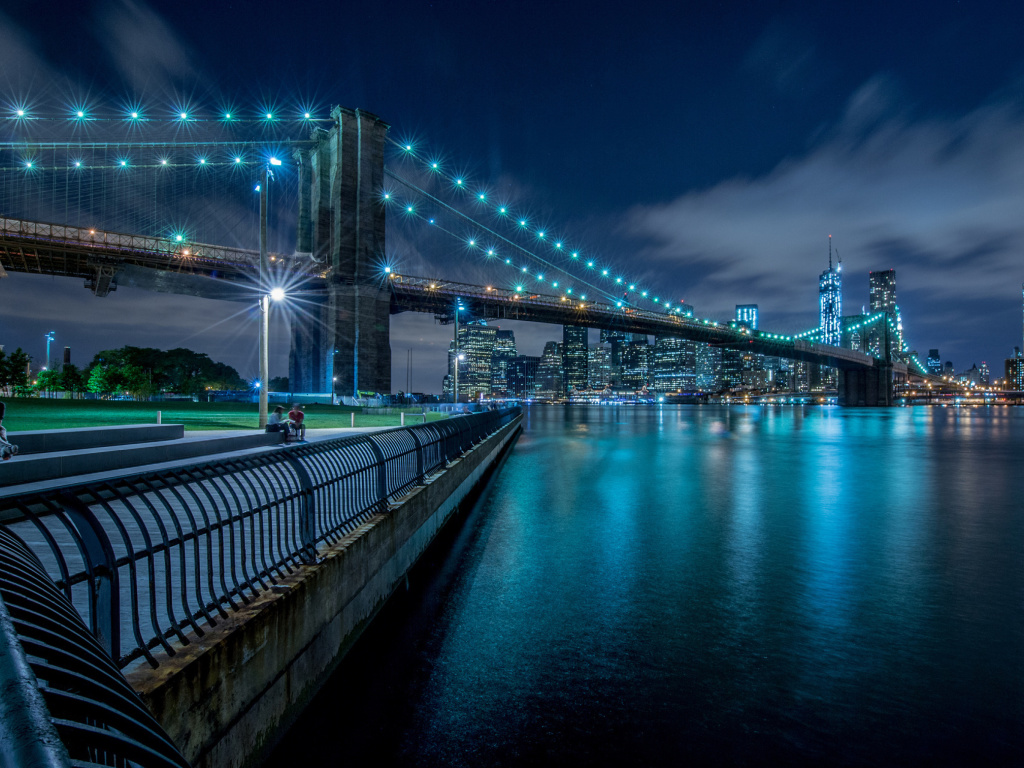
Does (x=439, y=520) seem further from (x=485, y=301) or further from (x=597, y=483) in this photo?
(x=485, y=301)

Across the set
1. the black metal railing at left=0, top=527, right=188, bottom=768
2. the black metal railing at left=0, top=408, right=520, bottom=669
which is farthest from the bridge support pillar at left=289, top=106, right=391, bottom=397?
the black metal railing at left=0, top=527, right=188, bottom=768

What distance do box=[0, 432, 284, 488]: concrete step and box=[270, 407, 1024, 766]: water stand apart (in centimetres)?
567

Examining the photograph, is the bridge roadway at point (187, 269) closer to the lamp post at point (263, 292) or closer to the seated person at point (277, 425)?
the lamp post at point (263, 292)

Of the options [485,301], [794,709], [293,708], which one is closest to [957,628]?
[794,709]

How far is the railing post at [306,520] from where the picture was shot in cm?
530

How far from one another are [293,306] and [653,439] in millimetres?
31412

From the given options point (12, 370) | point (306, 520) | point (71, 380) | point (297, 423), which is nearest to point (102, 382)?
point (71, 380)

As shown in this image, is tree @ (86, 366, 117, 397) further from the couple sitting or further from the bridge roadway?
the couple sitting

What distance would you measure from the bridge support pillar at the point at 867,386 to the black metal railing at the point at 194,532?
404 feet

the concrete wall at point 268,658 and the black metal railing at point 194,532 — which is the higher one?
the black metal railing at point 194,532

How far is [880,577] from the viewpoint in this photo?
8.73 meters

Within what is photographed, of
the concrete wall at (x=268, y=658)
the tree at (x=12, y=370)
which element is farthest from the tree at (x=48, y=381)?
the concrete wall at (x=268, y=658)

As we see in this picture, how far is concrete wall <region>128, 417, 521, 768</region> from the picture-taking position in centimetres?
327

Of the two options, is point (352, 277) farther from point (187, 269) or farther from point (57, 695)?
point (57, 695)
